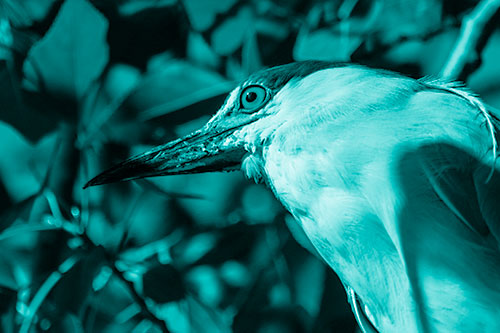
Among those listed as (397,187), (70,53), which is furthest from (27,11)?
(397,187)

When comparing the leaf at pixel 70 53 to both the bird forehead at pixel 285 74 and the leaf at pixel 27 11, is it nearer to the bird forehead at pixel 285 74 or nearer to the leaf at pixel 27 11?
the leaf at pixel 27 11

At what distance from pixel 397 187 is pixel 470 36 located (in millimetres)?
320

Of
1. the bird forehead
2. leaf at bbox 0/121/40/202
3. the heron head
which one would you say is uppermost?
the bird forehead

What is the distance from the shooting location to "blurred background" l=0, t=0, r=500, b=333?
0.56m

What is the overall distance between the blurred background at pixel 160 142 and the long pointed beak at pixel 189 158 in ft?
0.27

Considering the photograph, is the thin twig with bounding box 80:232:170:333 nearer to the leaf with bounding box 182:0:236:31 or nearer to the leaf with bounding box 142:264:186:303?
the leaf with bounding box 142:264:186:303

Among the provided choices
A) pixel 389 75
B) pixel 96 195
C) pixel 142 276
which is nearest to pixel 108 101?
pixel 96 195

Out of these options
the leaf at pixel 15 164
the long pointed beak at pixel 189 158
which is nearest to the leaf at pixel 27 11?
the leaf at pixel 15 164

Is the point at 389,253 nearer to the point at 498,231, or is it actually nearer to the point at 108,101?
the point at 498,231

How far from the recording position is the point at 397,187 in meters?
0.37

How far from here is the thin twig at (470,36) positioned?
1.79 ft

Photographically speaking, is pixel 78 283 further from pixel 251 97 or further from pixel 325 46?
pixel 325 46

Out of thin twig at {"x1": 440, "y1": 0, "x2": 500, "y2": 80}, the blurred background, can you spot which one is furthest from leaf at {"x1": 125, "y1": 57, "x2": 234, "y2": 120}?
thin twig at {"x1": 440, "y1": 0, "x2": 500, "y2": 80}

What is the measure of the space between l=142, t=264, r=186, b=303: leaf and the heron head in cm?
16
